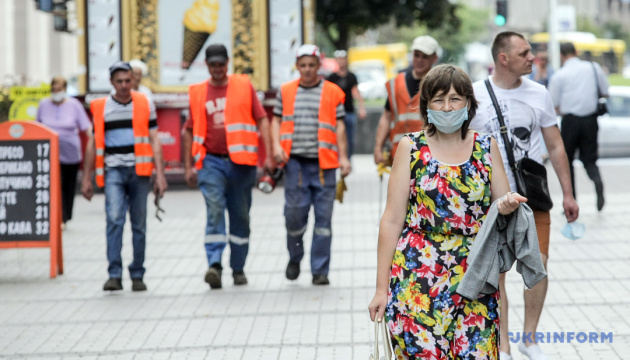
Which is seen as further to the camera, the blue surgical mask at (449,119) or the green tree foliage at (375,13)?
the green tree foliage at (375,13)

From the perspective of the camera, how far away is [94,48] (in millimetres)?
16344

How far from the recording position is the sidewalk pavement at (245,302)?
21.4 ft

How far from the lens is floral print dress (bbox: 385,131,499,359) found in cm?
401

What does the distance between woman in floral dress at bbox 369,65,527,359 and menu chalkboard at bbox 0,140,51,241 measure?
5742 mm

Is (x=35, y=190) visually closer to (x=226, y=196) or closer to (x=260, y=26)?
(x=226, y=196)

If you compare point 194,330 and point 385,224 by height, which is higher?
point 385,224

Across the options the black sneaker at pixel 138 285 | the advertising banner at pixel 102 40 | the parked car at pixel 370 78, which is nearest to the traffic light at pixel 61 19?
the advertising banner at pixel 102 40

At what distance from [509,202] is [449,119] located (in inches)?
16.2

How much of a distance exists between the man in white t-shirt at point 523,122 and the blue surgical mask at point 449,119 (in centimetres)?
160

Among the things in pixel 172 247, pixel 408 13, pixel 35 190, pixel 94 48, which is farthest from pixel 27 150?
pixel 408 13

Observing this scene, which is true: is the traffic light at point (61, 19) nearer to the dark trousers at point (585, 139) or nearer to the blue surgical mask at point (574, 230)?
the dark trousers at point (585, 139)

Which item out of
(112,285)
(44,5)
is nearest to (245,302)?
(112,285)

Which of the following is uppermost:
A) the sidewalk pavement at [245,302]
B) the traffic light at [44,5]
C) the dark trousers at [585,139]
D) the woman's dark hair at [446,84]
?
the traffic light at [44,5]

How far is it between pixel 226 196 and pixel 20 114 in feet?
19.6
